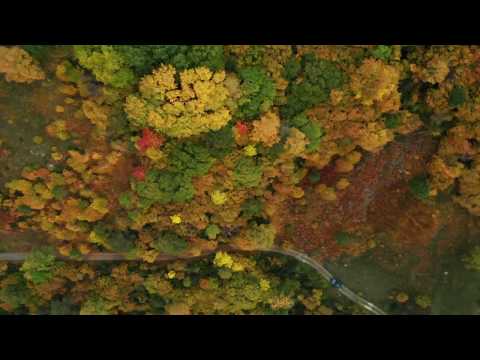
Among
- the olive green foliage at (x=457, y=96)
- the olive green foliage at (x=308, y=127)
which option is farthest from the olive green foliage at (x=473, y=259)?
the olive green foliage at (x=308, y=127)

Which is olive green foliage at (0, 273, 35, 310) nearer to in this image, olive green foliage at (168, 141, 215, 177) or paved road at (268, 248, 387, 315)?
olive green foliage at (168, 141, 215, 177)

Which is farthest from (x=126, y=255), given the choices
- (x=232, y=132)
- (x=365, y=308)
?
(x=365, y=308)

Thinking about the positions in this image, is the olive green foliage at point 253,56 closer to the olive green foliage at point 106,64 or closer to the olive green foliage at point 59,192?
the olive green foliage at point 106,64

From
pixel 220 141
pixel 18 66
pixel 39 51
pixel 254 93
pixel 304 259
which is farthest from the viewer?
pixel 304 259

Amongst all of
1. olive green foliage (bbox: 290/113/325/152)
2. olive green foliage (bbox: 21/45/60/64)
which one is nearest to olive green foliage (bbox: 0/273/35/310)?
olive green foliage (bbox: 21/45/60/64)

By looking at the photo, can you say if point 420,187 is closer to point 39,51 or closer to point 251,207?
point 251,207

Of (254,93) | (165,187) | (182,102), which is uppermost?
(254,93)

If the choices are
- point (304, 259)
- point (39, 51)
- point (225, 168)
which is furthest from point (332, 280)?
point (39, 51)
